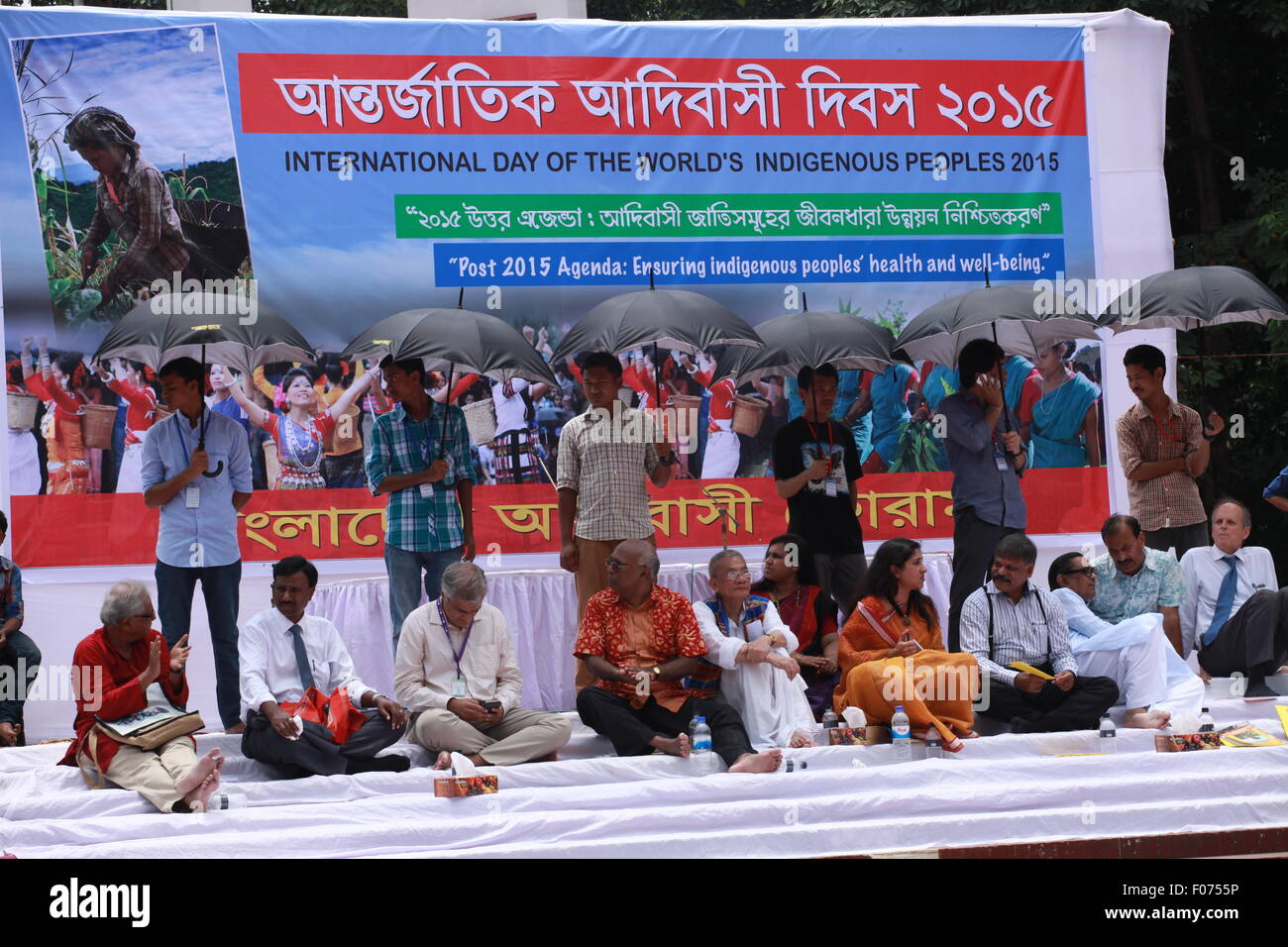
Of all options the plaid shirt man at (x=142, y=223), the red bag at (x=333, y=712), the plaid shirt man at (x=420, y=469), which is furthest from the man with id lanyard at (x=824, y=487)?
the plaid shirt man at (x=142, y=223)

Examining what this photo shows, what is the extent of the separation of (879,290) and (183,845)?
4952mm

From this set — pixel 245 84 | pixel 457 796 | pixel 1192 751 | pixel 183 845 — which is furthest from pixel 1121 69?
pixel 183 845

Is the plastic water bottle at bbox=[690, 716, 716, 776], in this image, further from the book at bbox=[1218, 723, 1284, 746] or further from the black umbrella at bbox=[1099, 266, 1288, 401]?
the black umbrella at bbox=[1099, 266, 1288, 401]

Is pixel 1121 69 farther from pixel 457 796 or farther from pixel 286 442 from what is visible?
pixel 457 796

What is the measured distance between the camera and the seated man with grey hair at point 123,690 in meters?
5.95

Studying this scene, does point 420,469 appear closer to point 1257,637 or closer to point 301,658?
point 301,658

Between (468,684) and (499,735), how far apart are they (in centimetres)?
26

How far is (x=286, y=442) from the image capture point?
8109 mm

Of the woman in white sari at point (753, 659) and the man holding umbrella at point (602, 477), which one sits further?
the man holding umbrella at point (602, 477)

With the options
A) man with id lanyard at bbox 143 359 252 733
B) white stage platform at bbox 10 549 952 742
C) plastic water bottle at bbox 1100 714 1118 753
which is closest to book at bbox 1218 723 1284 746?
plastic water bottle at bbox 1100 714 1118 753

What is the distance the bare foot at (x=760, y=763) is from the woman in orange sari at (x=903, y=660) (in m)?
0.67

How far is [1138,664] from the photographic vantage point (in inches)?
276

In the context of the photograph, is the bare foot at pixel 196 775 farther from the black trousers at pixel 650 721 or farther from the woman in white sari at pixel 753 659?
the woman in white sari at pixel 753 659

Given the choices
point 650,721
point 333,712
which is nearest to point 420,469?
point 333,712
